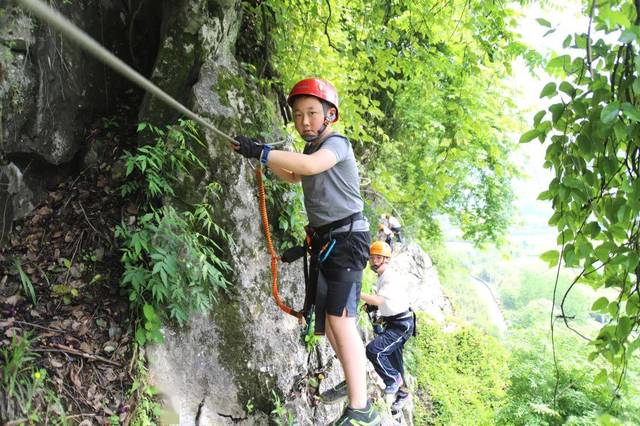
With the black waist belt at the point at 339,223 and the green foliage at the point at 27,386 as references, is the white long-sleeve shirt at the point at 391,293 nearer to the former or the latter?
the black waist belt at the point at 339,223

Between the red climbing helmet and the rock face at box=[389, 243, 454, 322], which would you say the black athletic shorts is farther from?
the rock face at box=[389, 243, 454, 322]

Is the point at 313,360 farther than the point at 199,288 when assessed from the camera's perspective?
Yes

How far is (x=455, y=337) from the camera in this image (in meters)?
16.5

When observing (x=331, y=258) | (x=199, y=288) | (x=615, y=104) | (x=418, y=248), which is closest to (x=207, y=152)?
(x=199, y=288)

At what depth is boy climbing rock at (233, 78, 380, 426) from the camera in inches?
125

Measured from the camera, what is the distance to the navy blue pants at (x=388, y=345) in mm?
5777

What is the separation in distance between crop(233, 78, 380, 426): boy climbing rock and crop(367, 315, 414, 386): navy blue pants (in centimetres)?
260

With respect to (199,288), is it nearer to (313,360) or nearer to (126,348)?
(126,348)

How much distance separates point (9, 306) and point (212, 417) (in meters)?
1.68

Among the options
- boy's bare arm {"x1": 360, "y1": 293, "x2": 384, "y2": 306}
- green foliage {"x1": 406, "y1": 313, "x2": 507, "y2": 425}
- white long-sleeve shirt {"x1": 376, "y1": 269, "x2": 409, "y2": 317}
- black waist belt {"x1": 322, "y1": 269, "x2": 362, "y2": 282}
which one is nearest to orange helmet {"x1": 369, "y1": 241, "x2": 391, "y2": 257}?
white long-sleeve shirt {"x1": 376, "y1": 269, "x2": 409, "y2": 317}

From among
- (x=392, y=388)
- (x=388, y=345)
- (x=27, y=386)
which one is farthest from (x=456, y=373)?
(x=27, y=386)

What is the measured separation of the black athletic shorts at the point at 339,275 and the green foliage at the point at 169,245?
0.90m

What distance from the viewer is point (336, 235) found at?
325 centimetres

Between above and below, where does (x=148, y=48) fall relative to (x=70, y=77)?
above
